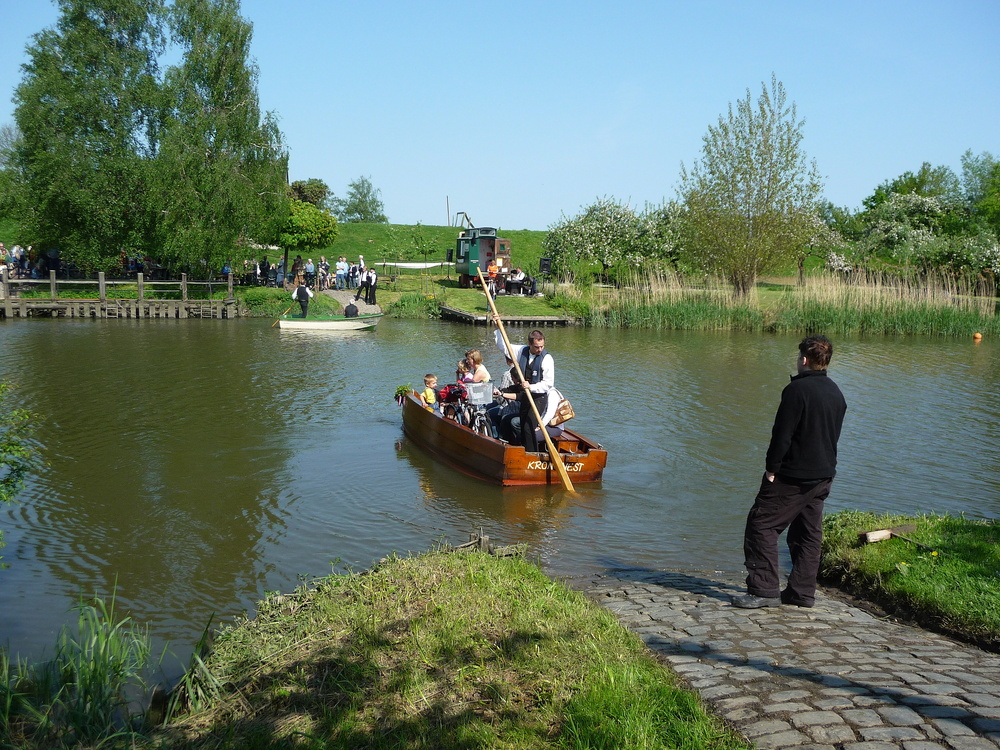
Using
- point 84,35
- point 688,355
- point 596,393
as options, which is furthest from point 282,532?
point 84,35

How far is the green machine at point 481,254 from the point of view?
3756cm

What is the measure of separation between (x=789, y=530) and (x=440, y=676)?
8.65 feet

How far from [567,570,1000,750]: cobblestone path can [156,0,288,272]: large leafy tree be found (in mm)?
30044

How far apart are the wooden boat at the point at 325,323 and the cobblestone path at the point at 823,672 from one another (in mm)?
23294

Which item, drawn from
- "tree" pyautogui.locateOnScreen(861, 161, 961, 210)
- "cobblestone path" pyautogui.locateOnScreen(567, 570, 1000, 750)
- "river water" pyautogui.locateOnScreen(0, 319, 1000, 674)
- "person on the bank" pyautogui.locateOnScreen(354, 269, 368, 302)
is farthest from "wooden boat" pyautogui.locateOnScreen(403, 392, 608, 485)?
"tree" pyautogui.locateOnScreen(861, 161, 961, 210)

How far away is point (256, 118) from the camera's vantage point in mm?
34031

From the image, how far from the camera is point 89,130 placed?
32.4 metres

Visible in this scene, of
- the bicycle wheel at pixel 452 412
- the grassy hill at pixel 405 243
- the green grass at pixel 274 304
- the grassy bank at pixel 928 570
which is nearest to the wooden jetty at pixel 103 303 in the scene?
the green grass at pixel 274 304

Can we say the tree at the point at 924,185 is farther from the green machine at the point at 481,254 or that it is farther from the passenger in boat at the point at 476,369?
the passenger in boat at the point at 476,369

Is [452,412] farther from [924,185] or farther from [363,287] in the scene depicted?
[924,185]

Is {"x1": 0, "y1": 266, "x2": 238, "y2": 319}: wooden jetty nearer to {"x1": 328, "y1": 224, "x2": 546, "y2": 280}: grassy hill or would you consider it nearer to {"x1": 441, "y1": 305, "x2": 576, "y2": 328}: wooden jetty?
{"x1": 441, "y1": 305, "x2": 576, "y2": 328}: wooden jetty

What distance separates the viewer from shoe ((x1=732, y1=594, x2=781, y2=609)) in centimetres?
573

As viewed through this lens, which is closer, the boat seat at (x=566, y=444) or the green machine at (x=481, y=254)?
the boat seat at (x=566, y=444)

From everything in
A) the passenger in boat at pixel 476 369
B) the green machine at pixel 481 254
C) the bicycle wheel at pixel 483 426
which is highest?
the green machine at pixel 481 254
